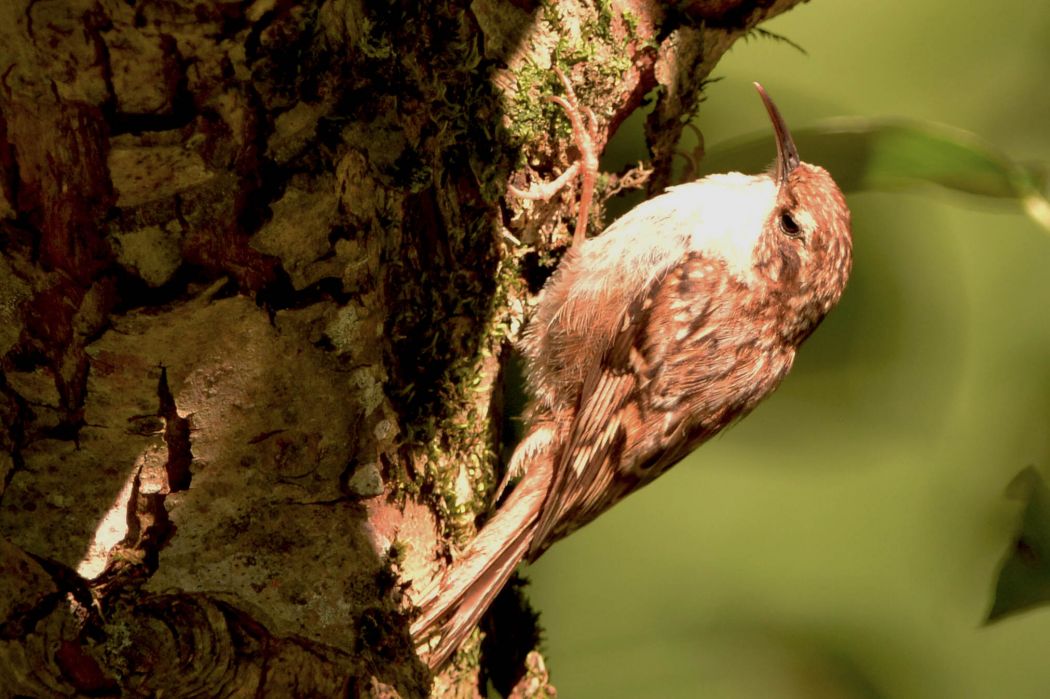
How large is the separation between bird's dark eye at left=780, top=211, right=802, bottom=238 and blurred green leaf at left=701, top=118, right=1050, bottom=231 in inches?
10.5

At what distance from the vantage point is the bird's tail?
4.93 feet

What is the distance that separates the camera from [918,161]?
193 centimetres

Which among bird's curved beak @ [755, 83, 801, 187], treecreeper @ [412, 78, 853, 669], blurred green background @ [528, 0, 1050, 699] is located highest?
bird's curved beak @ [755, 83, 801, 187]

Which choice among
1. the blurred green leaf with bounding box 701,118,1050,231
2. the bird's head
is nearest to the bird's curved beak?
the bird's head

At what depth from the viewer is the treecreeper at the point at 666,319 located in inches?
74.6

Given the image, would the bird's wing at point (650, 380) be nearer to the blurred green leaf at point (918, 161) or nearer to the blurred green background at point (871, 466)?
the blurred green leaf at point (918, 161)

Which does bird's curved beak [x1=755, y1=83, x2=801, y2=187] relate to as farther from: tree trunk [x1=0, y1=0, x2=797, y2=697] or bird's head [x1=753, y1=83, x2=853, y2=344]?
tree trunk [x1=0, y1=0, x2=797, y2=697]

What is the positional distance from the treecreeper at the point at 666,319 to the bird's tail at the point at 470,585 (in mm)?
110

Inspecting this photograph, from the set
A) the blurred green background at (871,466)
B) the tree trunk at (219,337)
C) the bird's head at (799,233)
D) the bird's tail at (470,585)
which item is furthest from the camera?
the blurred green background at (871,466)

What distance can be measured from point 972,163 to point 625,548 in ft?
5.14

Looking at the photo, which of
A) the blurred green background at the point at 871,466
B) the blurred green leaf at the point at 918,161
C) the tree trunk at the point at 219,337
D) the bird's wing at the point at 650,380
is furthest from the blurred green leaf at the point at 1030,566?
the tree trunk at the point at 219,337

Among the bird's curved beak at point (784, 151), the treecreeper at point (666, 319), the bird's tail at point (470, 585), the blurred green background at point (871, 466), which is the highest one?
the bird's curved beak at point (784, 151)

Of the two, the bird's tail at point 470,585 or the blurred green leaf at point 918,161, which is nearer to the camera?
the bird's tail at point 470,585

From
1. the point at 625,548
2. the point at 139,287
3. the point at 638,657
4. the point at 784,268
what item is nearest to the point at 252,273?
the point at 139,287
